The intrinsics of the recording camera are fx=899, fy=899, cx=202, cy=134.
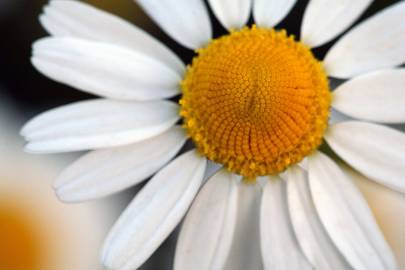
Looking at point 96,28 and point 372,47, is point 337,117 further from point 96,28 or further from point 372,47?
point 96,28

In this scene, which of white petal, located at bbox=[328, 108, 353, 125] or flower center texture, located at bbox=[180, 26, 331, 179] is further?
white petal, located at bbox=[328, 108, 353, 125]

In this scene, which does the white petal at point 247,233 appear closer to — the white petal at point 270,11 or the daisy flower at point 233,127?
the daisy flower at point 233,127

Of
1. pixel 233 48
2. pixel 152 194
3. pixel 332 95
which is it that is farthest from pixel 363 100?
Answer: pixel 152 194

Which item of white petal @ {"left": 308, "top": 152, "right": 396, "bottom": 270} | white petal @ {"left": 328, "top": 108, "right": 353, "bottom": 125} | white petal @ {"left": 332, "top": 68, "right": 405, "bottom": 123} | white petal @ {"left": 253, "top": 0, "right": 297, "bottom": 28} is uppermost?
white petal @ {"left": 253, "top": 0, "right": 297, "bottom": 28}

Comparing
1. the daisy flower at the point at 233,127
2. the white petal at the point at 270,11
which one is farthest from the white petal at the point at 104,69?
the white petal at the point at 270,11

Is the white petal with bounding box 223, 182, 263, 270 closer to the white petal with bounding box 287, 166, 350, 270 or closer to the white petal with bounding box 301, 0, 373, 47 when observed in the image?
the white petal with bounding box 287, 166, 350, 270

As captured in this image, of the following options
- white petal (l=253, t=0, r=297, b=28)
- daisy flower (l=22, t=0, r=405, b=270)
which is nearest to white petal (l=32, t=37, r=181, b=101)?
daisy flower (l=22, t=0, r=405, b=270)
